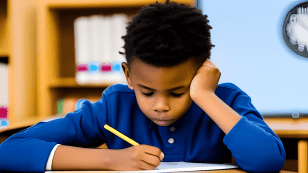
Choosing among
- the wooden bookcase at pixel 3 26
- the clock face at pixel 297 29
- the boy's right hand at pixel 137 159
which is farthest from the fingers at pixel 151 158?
the wooden bookcase at pixel 3 26

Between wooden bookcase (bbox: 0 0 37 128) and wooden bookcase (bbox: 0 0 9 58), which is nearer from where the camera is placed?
wooden bookcase (bbox: 0 0 37 128)

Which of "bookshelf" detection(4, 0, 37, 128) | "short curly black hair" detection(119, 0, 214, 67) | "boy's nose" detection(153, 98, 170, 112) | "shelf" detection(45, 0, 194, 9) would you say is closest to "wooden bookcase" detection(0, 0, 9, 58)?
"bookshelf" detection(4, 0, 37, 128)

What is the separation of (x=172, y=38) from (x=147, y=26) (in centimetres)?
7

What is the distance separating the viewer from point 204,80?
2.56 feet

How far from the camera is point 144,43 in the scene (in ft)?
2.39

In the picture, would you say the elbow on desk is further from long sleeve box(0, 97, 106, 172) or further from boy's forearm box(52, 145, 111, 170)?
long sleeve box(0, 97, 106, 172)

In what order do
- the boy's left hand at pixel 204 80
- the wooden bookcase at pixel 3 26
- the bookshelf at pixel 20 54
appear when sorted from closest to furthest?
the boy's left hand at pixel 204 80 → the bookshelf at pixel 20 54 → the wooden bookcase at pixel 3 26

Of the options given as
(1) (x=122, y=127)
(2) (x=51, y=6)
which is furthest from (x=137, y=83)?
(2) (x=51, y=6)

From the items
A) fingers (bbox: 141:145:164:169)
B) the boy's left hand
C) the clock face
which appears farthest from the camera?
the clock face

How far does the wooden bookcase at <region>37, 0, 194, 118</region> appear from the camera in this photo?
6.81 feet

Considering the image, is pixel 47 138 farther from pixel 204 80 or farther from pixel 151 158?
pixel 204 80

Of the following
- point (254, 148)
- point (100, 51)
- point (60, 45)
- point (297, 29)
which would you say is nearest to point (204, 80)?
point (254, 148)

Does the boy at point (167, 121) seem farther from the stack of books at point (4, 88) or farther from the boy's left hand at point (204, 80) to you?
the stack of books at point (4, 88)

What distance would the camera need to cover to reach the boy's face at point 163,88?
711 mm
